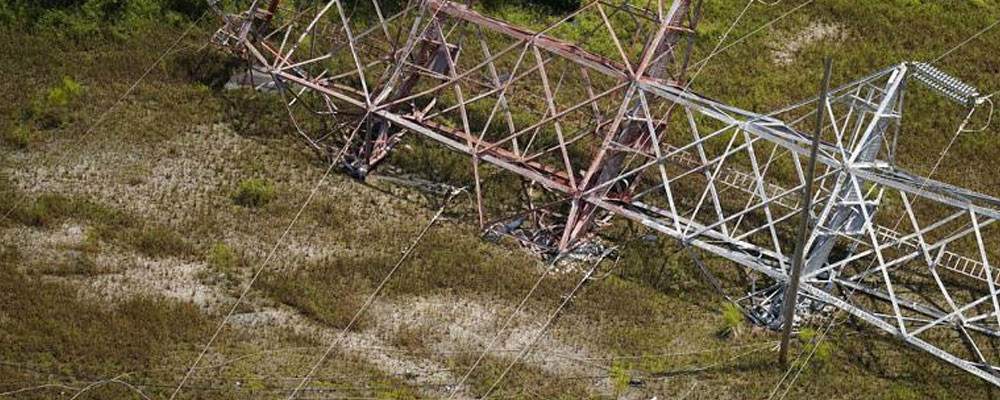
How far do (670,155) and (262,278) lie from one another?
7.61 m

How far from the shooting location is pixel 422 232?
24.4 meters

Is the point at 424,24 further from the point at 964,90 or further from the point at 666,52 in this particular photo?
the point at 964,90

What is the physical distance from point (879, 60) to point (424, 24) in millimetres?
12150

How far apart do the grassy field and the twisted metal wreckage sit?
33.4 inches

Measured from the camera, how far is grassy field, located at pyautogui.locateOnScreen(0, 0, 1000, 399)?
20.9m

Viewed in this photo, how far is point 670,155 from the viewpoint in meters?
23.4

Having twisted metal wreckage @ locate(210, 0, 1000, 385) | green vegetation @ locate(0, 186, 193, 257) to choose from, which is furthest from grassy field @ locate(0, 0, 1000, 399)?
twisted metal wreckage @ locate(210, 0, 1000, 385)

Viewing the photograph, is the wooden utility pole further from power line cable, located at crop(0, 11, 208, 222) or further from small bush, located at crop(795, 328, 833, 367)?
power line cable, located at crop(0, 11, 208, 222)

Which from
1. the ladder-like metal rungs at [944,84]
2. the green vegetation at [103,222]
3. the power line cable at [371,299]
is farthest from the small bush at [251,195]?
the ladder-like metal rungs at [944,84]

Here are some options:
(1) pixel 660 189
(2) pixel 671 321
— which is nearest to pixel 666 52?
(1) pixel 660 189

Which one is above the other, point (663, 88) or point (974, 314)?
point (663, 88)

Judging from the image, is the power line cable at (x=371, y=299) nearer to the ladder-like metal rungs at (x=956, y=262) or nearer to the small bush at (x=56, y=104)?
the small bush at (x=56, y=104)

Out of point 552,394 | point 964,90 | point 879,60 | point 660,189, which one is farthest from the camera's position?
point 879,60

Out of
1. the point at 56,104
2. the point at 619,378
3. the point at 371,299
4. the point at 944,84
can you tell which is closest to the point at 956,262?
the point at 944,84
